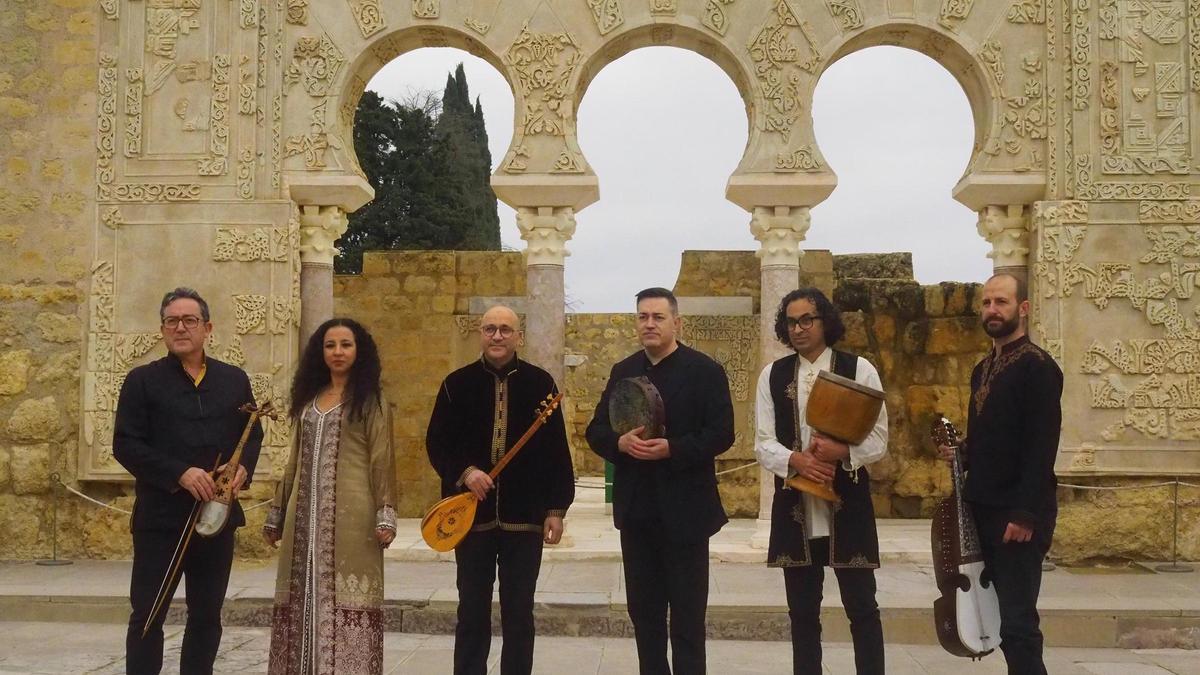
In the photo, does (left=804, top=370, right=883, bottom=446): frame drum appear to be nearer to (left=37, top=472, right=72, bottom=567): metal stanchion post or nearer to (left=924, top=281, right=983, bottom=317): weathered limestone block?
(left=37, top=472, right=72, bottom=567): metal stanchion post

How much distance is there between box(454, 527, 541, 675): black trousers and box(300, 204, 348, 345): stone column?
15.1 ft

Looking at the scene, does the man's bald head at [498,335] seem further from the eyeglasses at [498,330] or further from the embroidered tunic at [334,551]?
the embroidered tunic at [334,551]

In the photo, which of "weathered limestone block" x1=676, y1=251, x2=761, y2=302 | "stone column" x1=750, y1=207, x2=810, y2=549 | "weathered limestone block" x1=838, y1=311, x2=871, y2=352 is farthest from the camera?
"weathered limestone block" x1=676, y1=251, x2=761, y2=302

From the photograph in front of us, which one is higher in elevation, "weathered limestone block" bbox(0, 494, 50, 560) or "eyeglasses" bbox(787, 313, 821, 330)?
"eyeglasses" bbox(787, 313, 821, 330)

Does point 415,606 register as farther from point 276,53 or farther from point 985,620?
point 276,53

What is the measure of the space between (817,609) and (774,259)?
14.5ft

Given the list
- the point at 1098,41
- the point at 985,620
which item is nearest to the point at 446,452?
the point at 985,620

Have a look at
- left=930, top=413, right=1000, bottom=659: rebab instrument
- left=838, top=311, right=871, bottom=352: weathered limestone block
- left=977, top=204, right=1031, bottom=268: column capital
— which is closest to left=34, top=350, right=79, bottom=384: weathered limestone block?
left=930, top=413, right=1000, bottom=659: rebab instrument

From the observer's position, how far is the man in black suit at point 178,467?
438 centimetres

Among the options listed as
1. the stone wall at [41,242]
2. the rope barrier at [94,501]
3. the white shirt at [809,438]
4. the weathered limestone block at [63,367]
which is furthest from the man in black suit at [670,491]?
the stone wall at [41,242]

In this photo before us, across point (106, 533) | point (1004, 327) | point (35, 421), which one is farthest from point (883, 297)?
point (35, 421)

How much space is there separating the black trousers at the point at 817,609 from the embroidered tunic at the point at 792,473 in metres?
0.06

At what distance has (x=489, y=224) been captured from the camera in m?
29.6

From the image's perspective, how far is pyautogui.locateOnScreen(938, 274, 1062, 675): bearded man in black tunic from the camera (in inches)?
165
